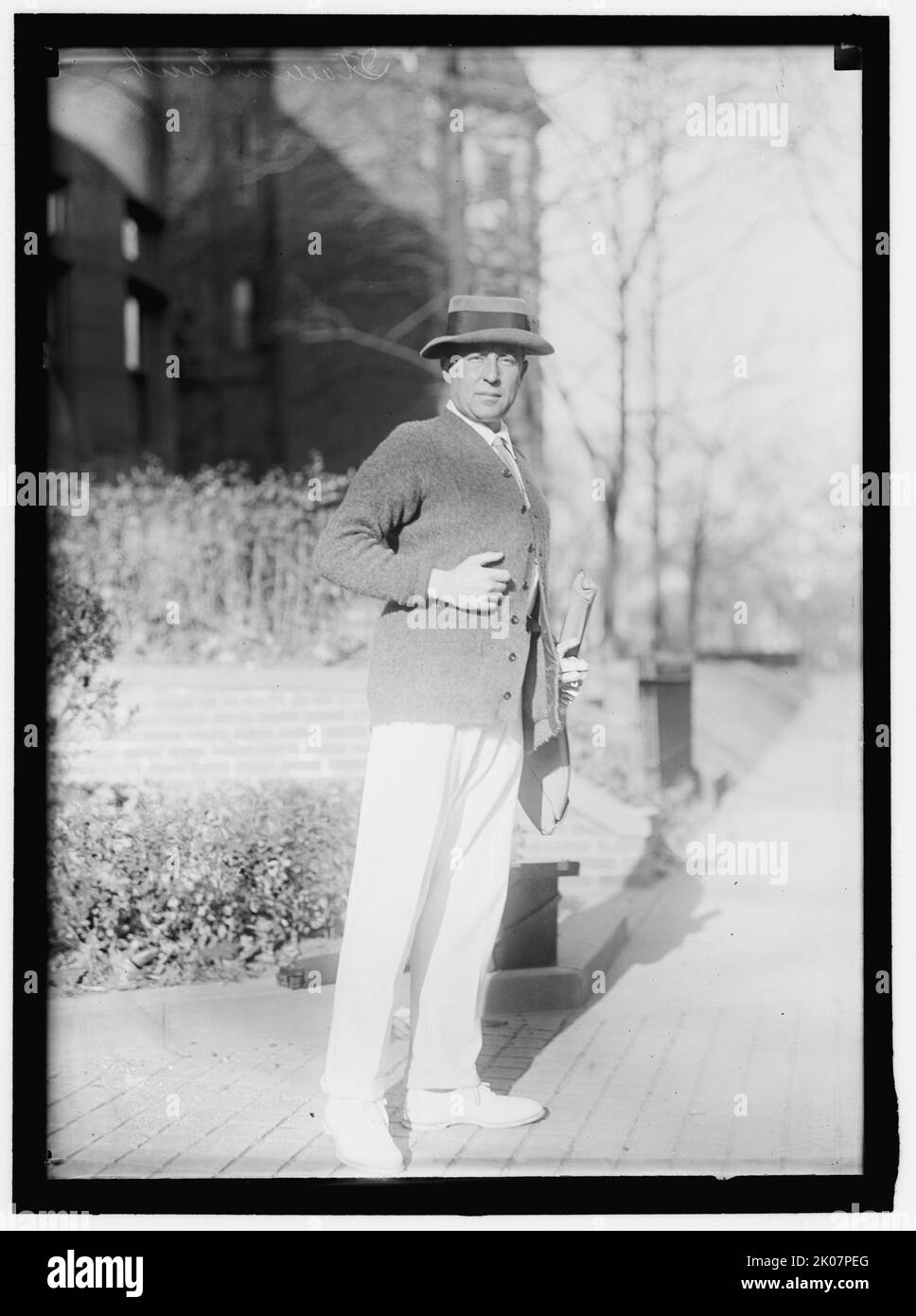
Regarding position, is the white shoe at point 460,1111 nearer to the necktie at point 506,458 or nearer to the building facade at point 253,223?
the necktie at point 506,458

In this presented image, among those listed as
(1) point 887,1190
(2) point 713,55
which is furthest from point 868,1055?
(2) point 713,55

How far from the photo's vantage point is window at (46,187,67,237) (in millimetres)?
4051

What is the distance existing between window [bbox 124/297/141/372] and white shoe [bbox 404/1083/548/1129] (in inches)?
92.7

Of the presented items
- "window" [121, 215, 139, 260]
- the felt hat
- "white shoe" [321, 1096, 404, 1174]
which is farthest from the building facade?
"white shoe" [321, 1096, 404, 1174]

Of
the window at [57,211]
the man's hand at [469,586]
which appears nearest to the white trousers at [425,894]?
the man's hand at [469,586]

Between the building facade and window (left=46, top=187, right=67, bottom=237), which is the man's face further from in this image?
window (left=46, top=187, right=67, bottom=237)

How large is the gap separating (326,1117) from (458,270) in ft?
9.89

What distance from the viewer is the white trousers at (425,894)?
3791mm

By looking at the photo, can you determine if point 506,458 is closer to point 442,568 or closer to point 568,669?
point 442,568

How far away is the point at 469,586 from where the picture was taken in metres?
3.75

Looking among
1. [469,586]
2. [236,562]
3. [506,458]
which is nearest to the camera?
[469,586]

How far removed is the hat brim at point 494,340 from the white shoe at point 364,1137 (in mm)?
2037

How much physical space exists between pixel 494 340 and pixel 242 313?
5.23ft

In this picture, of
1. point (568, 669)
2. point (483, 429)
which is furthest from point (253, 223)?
point (568, 669)
